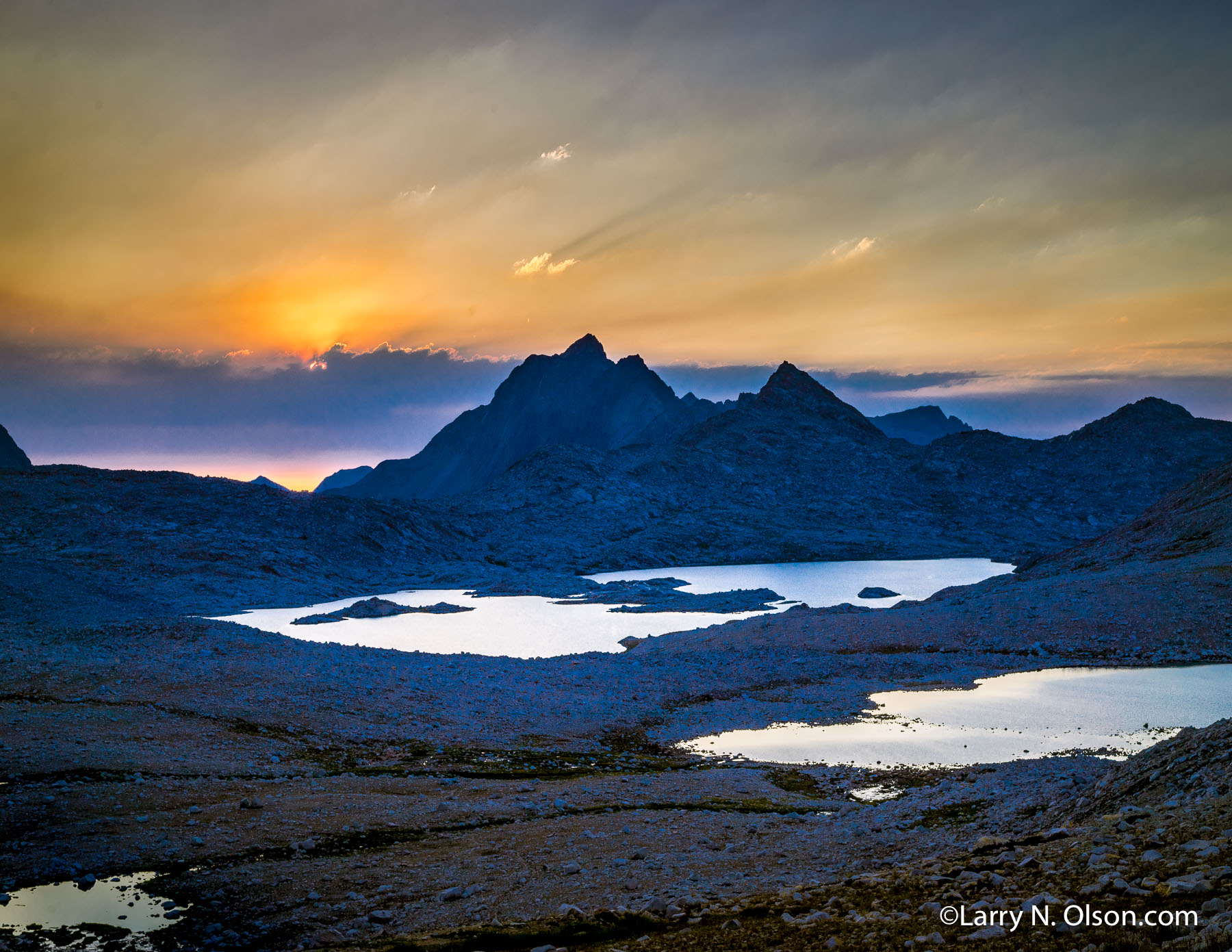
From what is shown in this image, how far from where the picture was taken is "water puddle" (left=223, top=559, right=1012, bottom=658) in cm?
6800

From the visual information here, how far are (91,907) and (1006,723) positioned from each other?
31.2 m

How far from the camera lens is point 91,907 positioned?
53.3 ft

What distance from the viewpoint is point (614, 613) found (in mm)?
87250

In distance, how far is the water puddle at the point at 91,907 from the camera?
15562 millimetres

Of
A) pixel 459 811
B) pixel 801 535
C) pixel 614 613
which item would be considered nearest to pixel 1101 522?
pixel 801 535

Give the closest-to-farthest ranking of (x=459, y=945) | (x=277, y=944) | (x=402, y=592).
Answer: (x=459, y=945), (x=277, y=944), (x=402, y=592)

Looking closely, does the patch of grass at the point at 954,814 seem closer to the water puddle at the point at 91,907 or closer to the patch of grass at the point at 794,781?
the patch of grass at the point at 794,781

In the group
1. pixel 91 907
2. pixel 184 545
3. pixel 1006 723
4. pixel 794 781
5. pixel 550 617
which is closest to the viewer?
→ pixel 91 907

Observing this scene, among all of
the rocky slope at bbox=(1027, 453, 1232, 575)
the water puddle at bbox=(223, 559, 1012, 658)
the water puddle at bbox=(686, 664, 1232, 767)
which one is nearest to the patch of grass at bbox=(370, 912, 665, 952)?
the water puddle at bbox=(686, 664, 1232, 767)

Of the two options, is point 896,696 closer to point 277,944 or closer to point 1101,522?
point 277,944

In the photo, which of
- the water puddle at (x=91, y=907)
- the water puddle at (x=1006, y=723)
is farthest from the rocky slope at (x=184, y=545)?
the water puddle at (x=1006, y=723)

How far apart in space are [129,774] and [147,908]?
973 cm

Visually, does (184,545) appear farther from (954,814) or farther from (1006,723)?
(954,814)

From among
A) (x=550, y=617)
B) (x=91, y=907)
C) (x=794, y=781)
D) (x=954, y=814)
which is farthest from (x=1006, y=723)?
(x=550, y=617)
